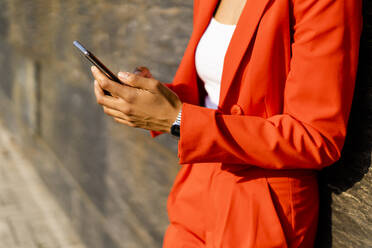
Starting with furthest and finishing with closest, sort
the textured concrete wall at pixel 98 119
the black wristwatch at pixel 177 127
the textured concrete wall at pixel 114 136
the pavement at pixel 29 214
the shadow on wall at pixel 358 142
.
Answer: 1. the pavement at pixel 29 214
2. the textured concrete wall at pixel 98 119
3. the textured concrete wall at pixel 114 136
4. the shadow on wall at pixel 358 142
5. the black wristwatch at pixel 177 127

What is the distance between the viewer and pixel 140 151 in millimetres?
3326

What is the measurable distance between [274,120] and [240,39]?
279mm

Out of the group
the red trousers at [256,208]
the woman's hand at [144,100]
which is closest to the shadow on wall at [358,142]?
the red trousers at [256,208]

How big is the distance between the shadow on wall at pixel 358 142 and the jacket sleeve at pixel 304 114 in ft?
0.94

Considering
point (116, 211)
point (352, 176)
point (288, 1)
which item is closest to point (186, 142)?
point (288, 1)

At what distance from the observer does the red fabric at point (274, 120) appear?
1.21 m

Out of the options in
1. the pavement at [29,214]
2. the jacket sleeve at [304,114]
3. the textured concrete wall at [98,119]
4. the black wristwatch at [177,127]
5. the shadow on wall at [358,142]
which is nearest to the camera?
the jacket sleeve at [304,114]

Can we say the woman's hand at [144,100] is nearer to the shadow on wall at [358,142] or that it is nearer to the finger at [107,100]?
the finger at [107,100]

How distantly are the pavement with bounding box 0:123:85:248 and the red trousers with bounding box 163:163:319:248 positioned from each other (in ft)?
10.4

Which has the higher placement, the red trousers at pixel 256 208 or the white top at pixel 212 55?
the white top at pixel 212 55

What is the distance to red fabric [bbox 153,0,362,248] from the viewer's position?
121 cm

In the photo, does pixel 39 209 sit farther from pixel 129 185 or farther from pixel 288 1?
pixel 288 1

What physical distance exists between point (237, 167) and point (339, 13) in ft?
1.84

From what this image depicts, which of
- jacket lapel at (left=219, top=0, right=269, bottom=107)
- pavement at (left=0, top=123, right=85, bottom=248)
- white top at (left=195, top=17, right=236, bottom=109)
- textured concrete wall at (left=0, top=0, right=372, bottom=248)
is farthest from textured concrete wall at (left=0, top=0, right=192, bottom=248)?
jacket lapel at (left=219, top=0, right=269, bottom=107)
